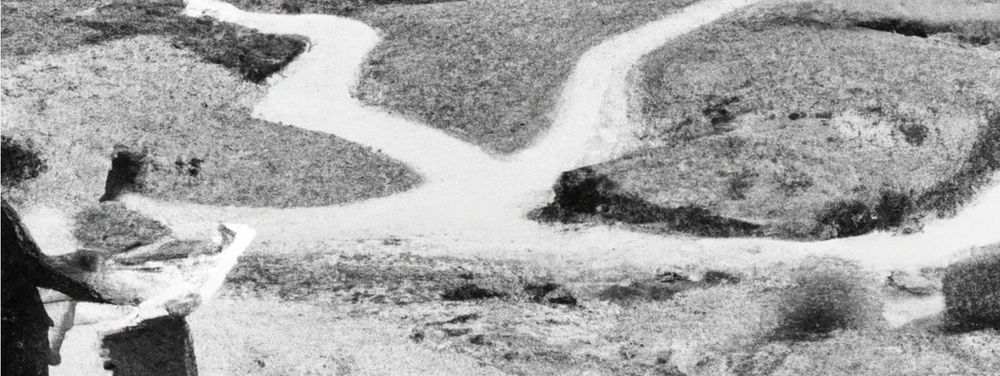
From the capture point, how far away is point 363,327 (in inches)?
689

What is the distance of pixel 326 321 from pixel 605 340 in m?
5.62

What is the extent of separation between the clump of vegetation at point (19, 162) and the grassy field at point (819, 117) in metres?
12.0

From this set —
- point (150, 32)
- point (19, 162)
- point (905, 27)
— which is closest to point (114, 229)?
point (19, 162)

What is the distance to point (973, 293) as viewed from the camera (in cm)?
1791

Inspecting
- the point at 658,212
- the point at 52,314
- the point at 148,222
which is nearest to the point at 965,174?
the point at 658,212

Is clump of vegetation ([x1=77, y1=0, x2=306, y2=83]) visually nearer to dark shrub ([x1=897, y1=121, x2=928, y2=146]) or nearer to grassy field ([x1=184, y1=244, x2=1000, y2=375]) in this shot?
grassy field ([x1=184, y1=244, x2=1000, y2=375])

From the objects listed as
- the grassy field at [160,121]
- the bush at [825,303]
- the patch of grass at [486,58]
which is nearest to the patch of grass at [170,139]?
the grassy field at [160,121]

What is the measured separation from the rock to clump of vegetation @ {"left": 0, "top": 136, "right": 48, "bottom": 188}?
17.8 metres

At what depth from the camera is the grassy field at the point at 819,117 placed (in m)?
18.6

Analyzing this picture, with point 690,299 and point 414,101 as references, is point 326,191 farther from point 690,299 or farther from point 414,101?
point 690,299

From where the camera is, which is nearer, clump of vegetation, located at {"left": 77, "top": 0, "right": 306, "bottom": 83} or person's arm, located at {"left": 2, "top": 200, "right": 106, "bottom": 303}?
person's arm, located at {"left": 2, "top": 200, "right": 106, "bottom": 303}

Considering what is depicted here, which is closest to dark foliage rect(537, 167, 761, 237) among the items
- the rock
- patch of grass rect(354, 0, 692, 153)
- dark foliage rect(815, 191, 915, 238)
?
dark foliage rect(815, 191, 915, 238)

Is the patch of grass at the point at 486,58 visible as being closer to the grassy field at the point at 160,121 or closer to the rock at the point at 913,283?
the grassy field at the point at 160,121

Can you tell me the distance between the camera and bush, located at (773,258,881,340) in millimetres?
17438
